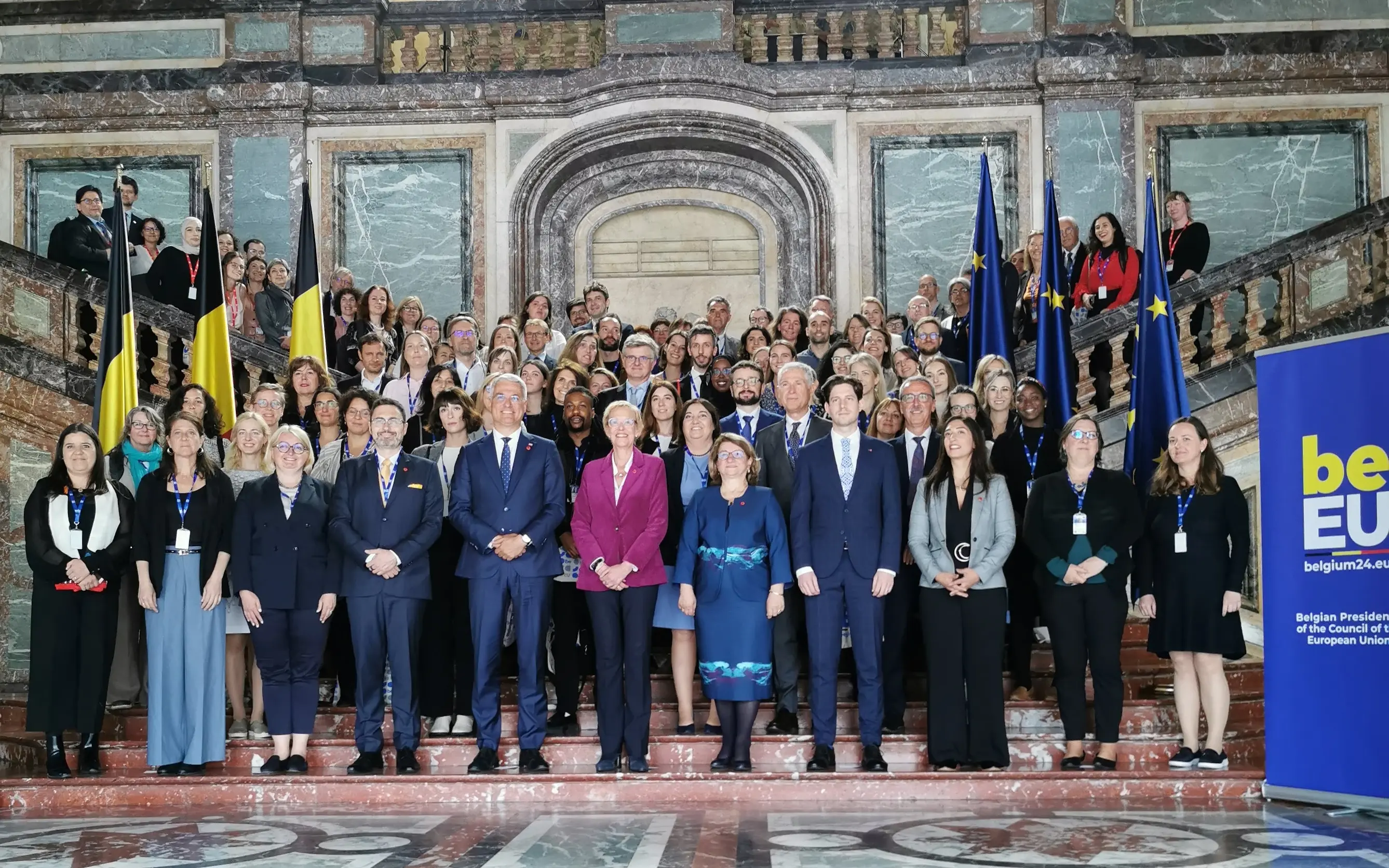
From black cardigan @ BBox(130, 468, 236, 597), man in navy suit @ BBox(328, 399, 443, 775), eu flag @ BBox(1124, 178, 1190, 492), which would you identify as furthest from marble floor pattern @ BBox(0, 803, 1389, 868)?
eu flag @ BBox(1124, 178, 1190, 492)

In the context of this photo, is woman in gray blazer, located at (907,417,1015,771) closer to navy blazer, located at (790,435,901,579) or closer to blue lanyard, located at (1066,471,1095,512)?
navy blazer, located at (790,435,901,579)

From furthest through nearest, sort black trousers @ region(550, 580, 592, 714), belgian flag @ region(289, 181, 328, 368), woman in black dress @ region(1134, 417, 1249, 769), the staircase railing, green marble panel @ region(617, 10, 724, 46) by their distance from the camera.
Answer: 1. green marble panel @ region(617, 10, 724, 46)
2. belgian flag @ region(289, 181, 328, 368)
3. the staircase railing
4. black trousers @ region(550, 580, 592, 714)
5. woman in black dress @ region(1134, 417, 1249, 769)

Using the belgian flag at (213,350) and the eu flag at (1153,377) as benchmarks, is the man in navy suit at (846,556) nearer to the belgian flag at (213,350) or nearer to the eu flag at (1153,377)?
the eu flag at (1153,377)

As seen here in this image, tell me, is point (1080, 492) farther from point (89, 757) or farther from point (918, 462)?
point (89, 757)

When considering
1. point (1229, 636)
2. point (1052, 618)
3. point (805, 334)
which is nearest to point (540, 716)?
point (1052, 618)

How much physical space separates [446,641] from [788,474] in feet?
5.07

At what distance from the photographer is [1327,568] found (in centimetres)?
532

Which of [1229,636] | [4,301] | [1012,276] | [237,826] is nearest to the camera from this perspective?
[237,826]

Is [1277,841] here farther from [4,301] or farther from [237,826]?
[4,301]

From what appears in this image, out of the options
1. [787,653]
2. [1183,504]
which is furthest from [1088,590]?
[787,653]

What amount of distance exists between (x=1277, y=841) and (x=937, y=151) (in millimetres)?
8272

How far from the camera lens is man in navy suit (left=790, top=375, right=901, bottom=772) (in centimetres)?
603

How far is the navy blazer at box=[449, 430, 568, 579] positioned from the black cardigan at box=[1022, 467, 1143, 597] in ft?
6.12

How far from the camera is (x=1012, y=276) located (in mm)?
9852
